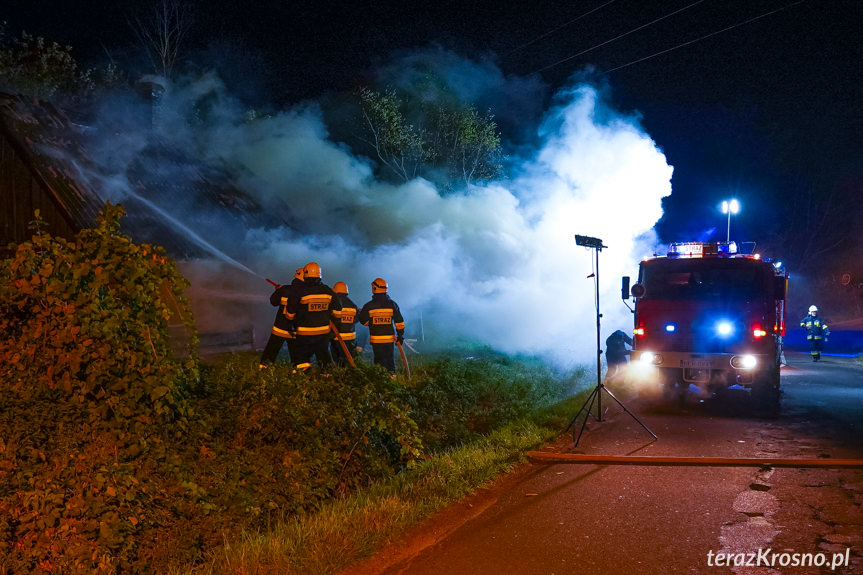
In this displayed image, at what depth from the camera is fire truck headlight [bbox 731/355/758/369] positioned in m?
10.2

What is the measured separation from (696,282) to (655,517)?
6.48 metres

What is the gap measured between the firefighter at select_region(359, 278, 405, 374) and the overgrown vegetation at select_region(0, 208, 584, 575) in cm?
421

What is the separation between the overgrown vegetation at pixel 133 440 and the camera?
427 centimetres

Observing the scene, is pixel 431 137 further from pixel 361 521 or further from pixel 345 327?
pixel 361 521

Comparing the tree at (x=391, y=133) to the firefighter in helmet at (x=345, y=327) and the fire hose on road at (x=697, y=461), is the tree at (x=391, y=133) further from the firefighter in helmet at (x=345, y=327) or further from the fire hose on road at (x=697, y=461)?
the fire hose on road at (x=697, y=461)

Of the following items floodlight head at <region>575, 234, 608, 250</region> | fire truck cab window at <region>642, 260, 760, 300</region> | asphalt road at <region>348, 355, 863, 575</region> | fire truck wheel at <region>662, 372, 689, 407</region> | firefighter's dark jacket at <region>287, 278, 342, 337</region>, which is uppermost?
floodlight head at <region>575, 234, 608, 250</region>

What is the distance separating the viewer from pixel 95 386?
5.16 m

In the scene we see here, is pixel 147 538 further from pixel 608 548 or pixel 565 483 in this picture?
pixel 565 483

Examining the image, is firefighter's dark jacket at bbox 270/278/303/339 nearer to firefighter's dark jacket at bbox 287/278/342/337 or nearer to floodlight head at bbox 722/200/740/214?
firefighter's dark jacket at bbox 287/278/342/337

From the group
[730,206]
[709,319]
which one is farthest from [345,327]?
[730,206]

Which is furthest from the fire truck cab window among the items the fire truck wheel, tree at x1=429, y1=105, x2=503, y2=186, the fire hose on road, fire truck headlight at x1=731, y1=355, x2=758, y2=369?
tree at x1=429, y1=105, x2=503, y2=186

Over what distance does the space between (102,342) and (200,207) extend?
36.5 feet

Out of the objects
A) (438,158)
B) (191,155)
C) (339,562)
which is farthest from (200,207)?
(438,158)

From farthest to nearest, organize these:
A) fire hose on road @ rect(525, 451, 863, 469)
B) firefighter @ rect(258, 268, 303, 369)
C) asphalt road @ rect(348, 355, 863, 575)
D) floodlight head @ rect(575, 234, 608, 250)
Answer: firefighter @ rect(258, 268, 303, 369), floodlight head @ rect(575, 234, 608, 250), fire hose on road @ rect(525, 451, 863, 469), asphalt road @ rect(348, 355, 863, 575)
